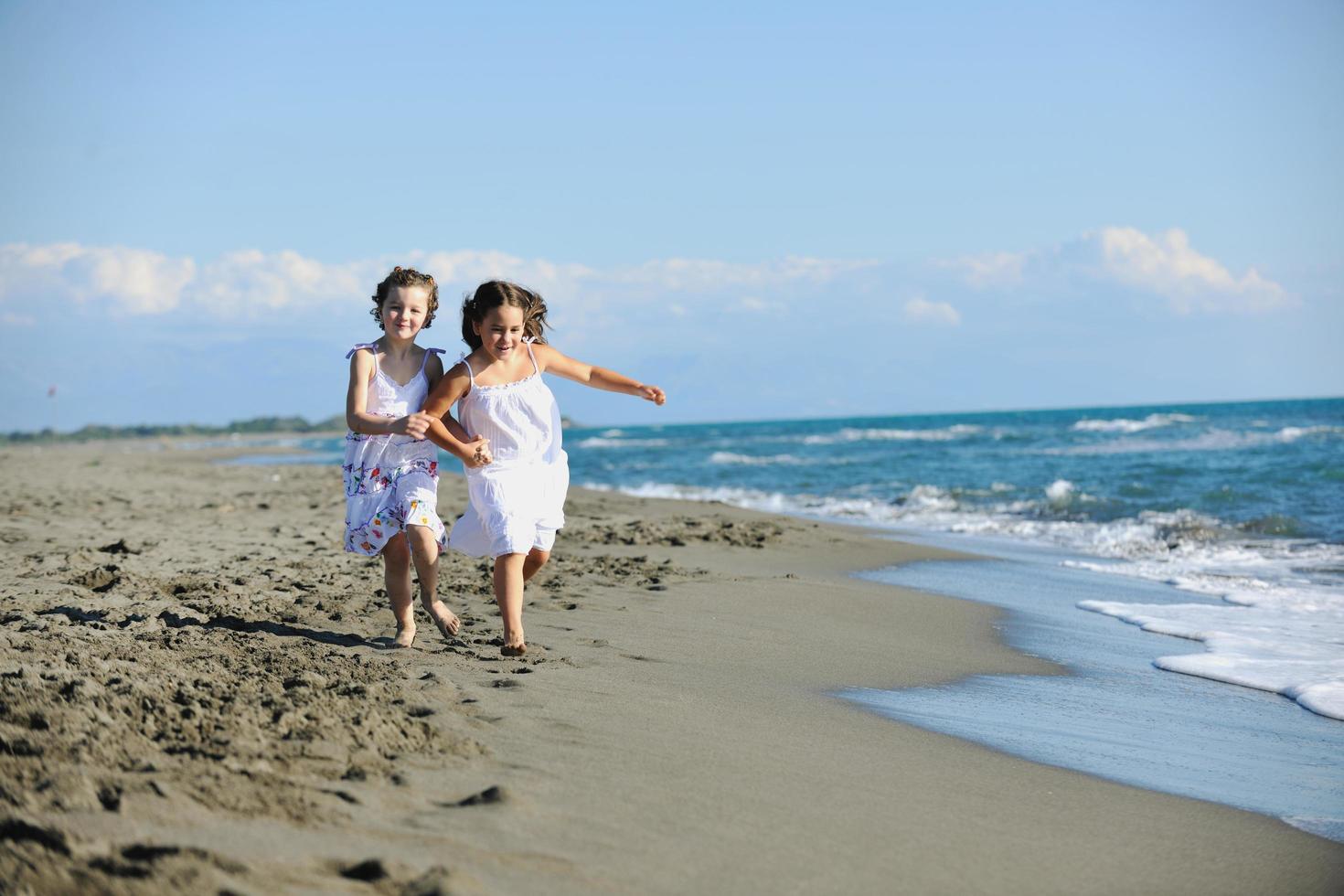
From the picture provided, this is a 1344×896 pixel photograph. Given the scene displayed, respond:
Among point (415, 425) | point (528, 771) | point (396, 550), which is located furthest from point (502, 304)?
point (528, 771)

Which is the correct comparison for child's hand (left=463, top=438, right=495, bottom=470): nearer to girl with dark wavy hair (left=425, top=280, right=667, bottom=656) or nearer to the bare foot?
girl with dark wavy hair (left=425, top=280, right=667, bottom=656)

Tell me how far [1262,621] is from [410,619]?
488cm

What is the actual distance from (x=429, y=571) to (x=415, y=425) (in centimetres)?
71

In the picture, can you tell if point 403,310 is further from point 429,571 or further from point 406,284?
point 429,571

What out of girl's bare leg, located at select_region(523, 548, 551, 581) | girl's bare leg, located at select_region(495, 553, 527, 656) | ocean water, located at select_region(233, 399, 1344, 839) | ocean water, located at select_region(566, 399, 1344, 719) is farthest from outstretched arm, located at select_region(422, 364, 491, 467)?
ocean water, located at select_region(566, 399, 1344, 719)

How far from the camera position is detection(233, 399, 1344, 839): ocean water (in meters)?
3.55

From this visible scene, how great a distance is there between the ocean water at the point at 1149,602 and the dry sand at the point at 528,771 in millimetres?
333

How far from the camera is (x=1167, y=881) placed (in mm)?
2424

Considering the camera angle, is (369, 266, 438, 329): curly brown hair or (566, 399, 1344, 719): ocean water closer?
(369, 266, 438, 329): curly brown hair

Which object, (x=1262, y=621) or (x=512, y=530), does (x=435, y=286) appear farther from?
(x=1262, y=621)

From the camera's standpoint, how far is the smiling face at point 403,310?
446 cm

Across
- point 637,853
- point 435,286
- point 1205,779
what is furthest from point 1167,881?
point 435,286

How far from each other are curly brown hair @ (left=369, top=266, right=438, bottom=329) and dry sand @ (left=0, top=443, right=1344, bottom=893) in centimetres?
139

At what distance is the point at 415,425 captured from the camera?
13.6ft
